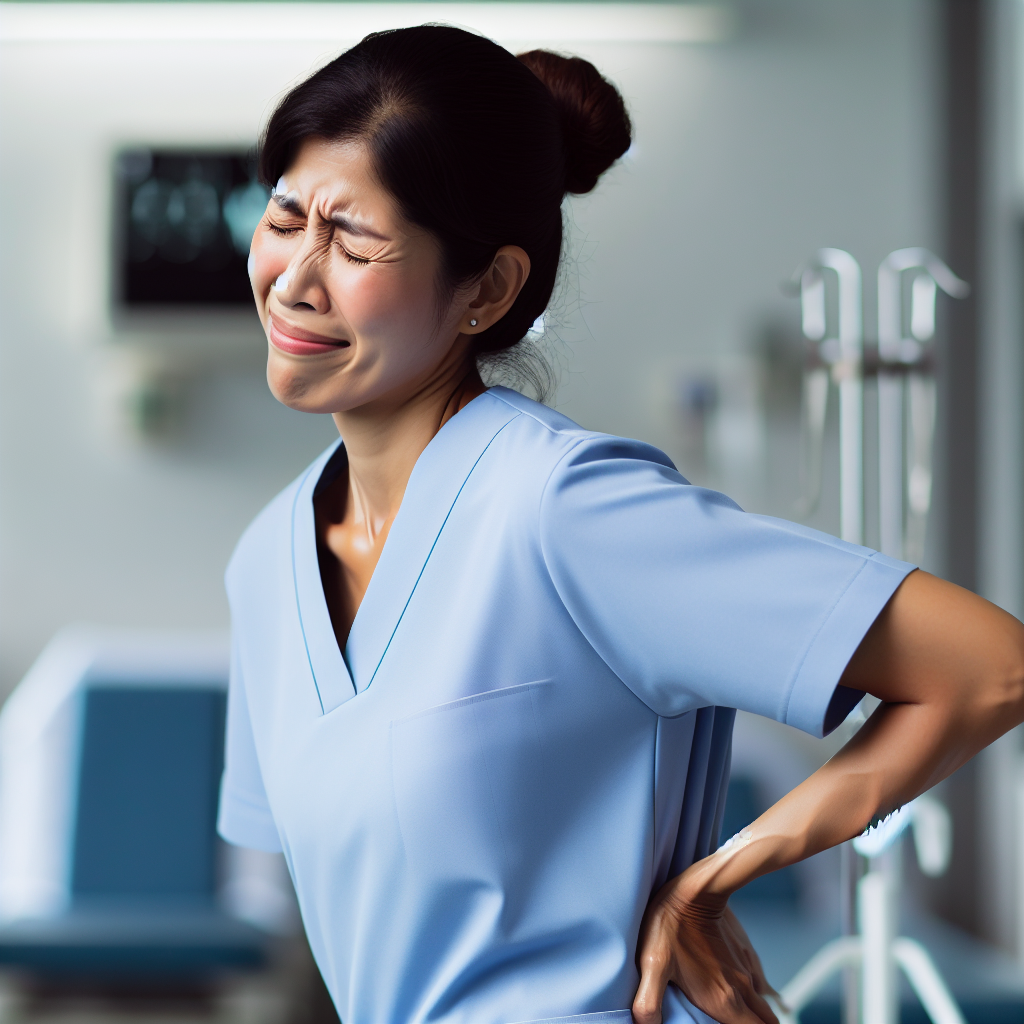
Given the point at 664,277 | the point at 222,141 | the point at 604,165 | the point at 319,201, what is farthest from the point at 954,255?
the point at 319,201

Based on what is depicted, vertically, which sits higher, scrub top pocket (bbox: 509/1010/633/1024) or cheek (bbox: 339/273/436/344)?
cheek (bbox: 339/273/436/344)

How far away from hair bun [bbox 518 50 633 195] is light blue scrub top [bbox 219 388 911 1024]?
0.20 m

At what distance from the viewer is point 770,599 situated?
2.20ft

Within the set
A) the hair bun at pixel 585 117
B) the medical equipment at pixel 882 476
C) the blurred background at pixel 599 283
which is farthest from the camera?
the blurred background at pixel 599 283

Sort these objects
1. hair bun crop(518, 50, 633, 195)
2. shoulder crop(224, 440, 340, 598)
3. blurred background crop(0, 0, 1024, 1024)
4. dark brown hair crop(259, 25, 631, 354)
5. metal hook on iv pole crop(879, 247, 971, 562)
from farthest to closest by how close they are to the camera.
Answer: blurred background crop(0, 0, 1024, 1024) → metal hook on iv pole crop(879, 247, 971, 562) → shoulder crop(224, 440, 340, 598) → hair bun crop(518, 50, 633, 195) → dark brown hair crop(259, 25, 631, 354)

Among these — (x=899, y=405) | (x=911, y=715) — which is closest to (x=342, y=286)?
(x=911, y=715)

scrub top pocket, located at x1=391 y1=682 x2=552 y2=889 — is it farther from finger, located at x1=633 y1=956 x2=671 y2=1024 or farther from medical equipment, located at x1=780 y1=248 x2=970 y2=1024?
medical equipment, located at x1=780 y1=248 x2=970 y2=1024

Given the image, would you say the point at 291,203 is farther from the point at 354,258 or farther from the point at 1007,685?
the point at 1007,685

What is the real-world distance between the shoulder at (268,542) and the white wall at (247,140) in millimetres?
1958

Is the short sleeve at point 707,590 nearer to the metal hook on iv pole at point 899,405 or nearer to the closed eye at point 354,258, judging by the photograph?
the closed eye at point 354,258

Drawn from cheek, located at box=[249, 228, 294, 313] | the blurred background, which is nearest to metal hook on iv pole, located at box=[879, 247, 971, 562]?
cheek, located at box=[249, 228, 294, 313]

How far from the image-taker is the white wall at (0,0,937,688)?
291 cm

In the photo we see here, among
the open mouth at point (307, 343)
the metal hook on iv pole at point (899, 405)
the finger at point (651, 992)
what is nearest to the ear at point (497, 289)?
the open mouth at point (307, 343)

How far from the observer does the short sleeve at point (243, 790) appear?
1.07 m
